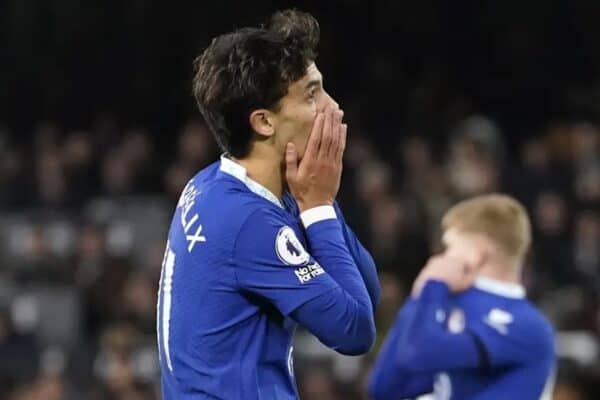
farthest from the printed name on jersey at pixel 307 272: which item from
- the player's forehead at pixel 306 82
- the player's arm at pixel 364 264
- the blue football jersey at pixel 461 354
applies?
the blue football jersey at pixel 461 354

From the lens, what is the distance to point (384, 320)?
31.0ft

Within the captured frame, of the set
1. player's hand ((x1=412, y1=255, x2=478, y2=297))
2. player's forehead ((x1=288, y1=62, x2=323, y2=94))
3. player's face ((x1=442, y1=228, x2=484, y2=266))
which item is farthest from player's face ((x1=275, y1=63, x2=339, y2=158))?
player's face ((x1=442, y1=228, x2=484, y2=266))

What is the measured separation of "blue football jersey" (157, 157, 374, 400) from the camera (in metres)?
3.26

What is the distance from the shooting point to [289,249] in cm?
328

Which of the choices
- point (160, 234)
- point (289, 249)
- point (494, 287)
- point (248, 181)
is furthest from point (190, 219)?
point (160, 234)

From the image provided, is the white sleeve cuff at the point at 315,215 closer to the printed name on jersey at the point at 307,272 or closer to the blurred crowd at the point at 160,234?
the printed name on jersey at the point at 307,272

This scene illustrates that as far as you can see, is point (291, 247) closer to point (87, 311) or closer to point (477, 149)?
point (477, 149)

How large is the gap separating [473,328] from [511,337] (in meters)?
0.13

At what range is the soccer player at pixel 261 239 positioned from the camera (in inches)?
128

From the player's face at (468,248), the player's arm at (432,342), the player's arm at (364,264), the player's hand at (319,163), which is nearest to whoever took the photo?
the player's hand at (319,163)

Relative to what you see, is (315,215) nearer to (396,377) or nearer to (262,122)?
(262,122)

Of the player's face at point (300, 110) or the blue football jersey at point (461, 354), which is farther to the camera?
the blue football jersey at point (461, 354)

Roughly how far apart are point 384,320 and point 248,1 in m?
5.82

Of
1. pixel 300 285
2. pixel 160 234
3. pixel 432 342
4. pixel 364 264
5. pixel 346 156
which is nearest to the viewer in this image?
pixel 300 285
